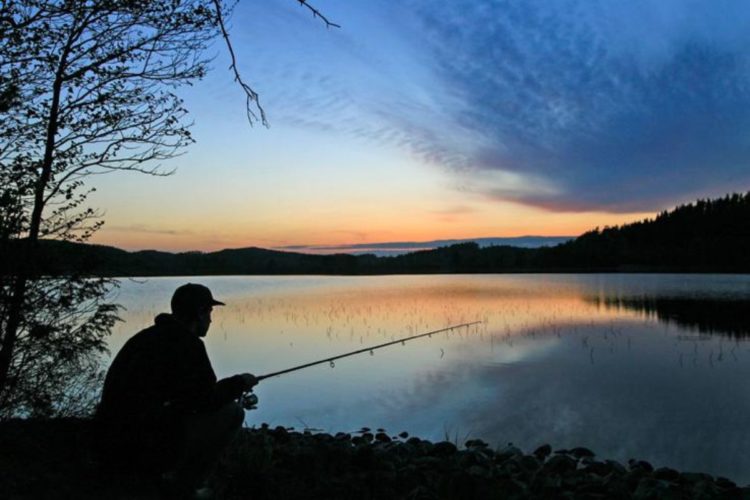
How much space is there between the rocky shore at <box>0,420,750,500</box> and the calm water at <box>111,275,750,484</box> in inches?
70.6

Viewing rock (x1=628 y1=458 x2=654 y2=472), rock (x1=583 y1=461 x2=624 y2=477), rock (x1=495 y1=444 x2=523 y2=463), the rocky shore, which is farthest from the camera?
rock (x1=495 y1=444 x2=523 y2=463)

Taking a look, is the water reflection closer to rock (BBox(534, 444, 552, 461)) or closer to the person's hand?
rock (BBox(534, 444, 552, 461))

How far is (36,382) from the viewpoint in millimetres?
6480

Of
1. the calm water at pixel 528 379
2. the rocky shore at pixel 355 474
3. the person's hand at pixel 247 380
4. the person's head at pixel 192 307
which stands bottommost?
the calm water at pixel 528 379

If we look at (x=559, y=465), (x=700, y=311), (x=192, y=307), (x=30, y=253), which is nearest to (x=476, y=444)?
(x=559, y=465)

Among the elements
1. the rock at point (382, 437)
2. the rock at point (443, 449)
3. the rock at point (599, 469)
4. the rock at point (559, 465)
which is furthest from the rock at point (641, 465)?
the rock at point (382, 437)

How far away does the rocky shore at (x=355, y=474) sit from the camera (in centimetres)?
463

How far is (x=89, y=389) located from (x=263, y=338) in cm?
1459

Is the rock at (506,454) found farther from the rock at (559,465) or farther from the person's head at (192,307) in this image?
the person's head at (192,307)

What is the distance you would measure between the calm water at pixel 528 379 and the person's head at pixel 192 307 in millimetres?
3805

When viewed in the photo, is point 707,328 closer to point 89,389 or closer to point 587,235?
point 89,389

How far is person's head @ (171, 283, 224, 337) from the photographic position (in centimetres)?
407

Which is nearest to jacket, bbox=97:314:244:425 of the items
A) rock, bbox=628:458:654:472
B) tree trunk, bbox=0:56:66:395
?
tree trunk, bbox=0:56:66:395

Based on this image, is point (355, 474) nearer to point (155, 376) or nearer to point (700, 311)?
point (155, 376)
